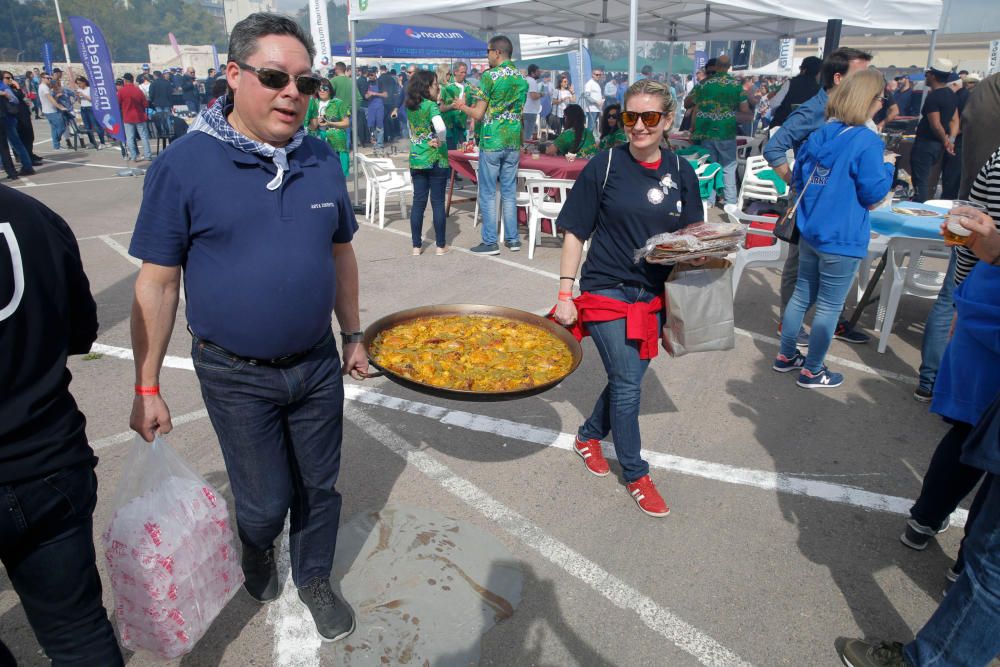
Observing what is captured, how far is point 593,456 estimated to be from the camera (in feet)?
13.0

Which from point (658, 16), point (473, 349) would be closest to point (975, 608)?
point (473, 349)

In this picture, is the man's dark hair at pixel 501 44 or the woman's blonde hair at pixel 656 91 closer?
the woman's blonde hair at pixel 656 91

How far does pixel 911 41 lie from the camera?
51.9 metres

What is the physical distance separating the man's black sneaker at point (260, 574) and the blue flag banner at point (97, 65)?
15327 mm

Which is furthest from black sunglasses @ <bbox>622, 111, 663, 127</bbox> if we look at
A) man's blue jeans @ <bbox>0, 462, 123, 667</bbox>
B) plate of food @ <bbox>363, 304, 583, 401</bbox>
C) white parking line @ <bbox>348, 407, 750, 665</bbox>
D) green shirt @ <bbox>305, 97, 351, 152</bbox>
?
green shirt @ <bbox>305, 97, 351, 152</bbox>

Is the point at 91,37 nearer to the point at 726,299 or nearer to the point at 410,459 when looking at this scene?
the point at 410,459

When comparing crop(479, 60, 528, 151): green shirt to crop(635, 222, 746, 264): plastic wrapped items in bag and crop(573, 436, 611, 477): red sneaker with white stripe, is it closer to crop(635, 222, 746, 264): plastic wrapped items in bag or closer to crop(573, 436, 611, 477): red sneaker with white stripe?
crop(573, 436, 611, 477): red sneaker with white stripe

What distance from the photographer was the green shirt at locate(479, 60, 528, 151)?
8.15 meters

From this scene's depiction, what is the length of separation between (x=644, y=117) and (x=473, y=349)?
1.41 metres

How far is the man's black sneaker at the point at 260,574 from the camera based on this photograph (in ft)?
→ 9.13

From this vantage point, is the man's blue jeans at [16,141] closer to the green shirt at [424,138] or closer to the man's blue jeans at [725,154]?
the green shirt at [424,138]

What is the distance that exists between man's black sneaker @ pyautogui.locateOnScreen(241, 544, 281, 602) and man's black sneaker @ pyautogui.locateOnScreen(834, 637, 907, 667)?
2.38 meters

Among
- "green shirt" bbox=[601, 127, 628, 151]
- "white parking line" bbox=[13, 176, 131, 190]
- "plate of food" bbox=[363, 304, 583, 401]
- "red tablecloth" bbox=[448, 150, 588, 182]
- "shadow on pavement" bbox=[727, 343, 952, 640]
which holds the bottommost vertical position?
"shadow on pavement" bbox=[727, 343, 952, 640]

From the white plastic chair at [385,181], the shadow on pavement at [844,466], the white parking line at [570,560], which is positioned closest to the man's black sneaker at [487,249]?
the white plastic chair at [385,181]
